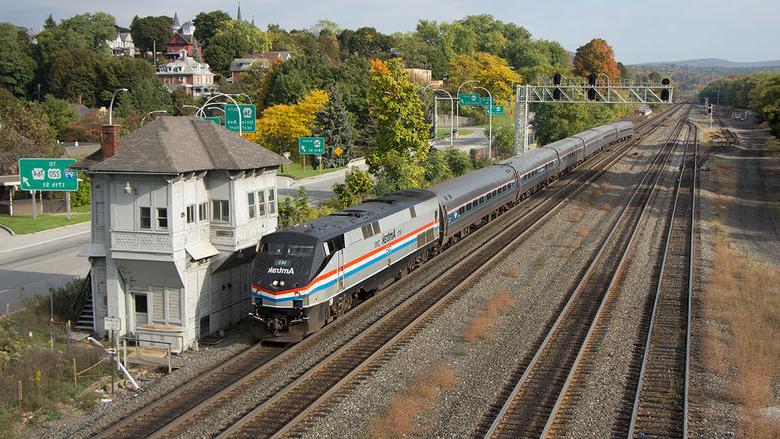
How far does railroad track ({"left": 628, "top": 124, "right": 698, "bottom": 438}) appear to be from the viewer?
17.2 meters

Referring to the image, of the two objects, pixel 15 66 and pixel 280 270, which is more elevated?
pixel 15 66

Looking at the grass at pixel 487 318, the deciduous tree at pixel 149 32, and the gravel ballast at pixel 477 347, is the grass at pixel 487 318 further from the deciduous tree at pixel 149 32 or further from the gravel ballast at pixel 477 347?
the deciduous tree at pixel 149 32

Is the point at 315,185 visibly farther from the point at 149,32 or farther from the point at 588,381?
the point at 149,32

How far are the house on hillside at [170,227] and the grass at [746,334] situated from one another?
15832mm

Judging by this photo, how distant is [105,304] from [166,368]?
4.42 m

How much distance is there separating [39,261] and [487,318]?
25.9 metres

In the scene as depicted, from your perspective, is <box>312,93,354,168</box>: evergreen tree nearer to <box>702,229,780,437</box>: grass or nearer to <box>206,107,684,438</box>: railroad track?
<box>206,107,684,438</box>: railroad track

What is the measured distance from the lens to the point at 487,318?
82.5ft

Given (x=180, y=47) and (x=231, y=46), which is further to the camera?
(x=180, y=47)

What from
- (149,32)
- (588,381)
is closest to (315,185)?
(588,381)

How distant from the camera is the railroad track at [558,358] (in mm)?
17094

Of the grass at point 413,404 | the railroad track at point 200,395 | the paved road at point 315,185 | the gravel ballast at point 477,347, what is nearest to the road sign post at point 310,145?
the paved road at point 315,185

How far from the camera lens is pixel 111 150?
947 inches

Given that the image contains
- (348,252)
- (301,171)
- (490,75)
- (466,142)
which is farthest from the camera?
(490,75)
